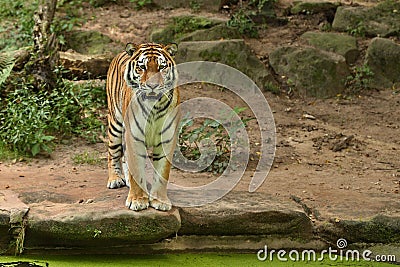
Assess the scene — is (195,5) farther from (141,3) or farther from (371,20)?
(371,20)

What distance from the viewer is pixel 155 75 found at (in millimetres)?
4703

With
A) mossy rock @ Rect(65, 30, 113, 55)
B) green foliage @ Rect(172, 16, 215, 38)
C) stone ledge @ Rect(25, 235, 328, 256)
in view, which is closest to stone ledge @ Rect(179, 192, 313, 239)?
stone ledge @ Rect(25, 235, 328, 256)

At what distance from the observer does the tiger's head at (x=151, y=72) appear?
185 inches

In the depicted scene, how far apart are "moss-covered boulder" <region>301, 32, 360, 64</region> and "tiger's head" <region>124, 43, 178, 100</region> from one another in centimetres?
576

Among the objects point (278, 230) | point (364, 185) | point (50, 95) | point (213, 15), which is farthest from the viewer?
point (213, 15)

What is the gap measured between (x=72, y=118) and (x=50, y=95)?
0.36 meters

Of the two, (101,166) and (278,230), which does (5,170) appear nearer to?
(101,166)

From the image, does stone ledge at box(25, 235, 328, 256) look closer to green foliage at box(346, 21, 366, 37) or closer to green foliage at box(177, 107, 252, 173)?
green foliage at box(177, 107, 252, 173)

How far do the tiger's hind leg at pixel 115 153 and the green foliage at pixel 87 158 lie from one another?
3.98 ft

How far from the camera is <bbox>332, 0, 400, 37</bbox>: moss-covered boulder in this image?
34.8 feet

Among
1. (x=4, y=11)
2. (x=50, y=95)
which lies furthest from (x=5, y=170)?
(x=4, y=11)

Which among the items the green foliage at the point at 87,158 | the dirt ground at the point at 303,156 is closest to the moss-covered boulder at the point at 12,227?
the dirt ground at the point at 303,156

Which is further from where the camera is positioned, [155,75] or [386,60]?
[386,60]

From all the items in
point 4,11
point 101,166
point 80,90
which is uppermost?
point 4,11
